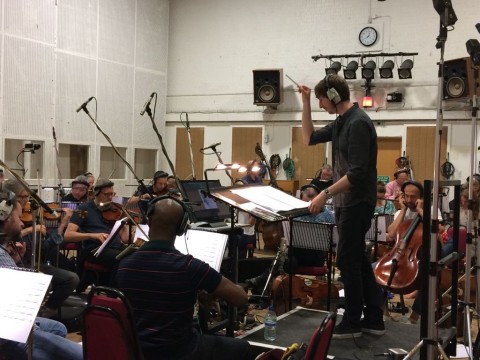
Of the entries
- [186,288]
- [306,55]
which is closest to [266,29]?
[306,55]

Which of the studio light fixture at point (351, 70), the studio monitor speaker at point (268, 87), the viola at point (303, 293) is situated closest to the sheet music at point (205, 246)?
the viola at point (303, 293)

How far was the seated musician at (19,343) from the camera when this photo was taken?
9.90ft

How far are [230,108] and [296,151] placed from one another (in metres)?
2.23

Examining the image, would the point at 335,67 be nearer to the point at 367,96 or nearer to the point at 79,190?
the point at 367,96

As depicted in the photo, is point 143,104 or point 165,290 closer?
point 165,290

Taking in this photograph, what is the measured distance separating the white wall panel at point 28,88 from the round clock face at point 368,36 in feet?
23.2

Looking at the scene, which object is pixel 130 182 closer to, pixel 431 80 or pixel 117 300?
pixel 431 80

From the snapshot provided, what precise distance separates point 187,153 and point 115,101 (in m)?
2.54

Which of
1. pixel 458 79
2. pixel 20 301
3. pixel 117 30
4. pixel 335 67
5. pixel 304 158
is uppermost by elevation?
pixel 117 30

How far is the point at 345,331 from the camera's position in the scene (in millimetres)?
3955

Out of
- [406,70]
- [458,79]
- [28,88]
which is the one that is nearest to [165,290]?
[458,79]

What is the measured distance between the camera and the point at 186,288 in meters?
2.81

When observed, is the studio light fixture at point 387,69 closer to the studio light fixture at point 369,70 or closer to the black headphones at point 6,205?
the studio light fixture at point 369,70

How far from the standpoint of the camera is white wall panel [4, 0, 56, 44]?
11.5 meters
